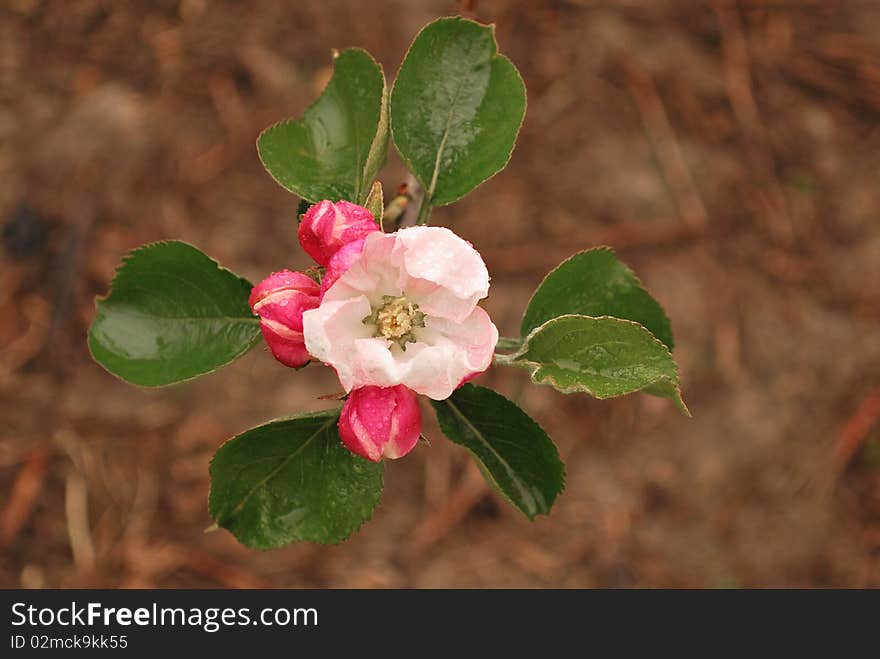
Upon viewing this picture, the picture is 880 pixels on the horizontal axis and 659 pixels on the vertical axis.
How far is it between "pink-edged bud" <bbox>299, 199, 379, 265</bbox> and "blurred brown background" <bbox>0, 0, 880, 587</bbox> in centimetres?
180

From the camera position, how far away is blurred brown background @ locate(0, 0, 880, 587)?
3152 millimetres

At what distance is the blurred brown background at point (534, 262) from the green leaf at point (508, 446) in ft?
5.11

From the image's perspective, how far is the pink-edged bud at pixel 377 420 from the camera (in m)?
1.29

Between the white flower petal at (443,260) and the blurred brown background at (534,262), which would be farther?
the blurred brown background at (534,262)

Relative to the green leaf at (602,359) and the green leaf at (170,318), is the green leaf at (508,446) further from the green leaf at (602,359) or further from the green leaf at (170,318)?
the green leaf at (170,318)

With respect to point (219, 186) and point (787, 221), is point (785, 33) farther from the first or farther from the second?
point (219, 186)

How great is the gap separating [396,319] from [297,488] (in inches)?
16.4

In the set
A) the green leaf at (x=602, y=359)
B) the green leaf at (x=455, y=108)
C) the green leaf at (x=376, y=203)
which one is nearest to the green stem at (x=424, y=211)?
the green leaf at (x=455, y=108)

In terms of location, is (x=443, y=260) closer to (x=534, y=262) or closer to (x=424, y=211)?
(x=424, y=211)

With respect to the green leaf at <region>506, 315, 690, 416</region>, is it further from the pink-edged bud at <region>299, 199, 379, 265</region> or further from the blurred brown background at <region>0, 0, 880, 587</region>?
the blurred brown background at <region>0, 0, 880, 587</region>

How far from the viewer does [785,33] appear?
3576 mm

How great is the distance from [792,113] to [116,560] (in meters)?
3.12

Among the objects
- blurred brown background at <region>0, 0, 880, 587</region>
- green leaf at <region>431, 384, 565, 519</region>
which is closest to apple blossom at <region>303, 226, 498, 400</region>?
green leaf at <region>431, 384, 565, 519</region>

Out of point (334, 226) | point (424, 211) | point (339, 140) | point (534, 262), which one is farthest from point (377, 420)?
point (534, 262)
